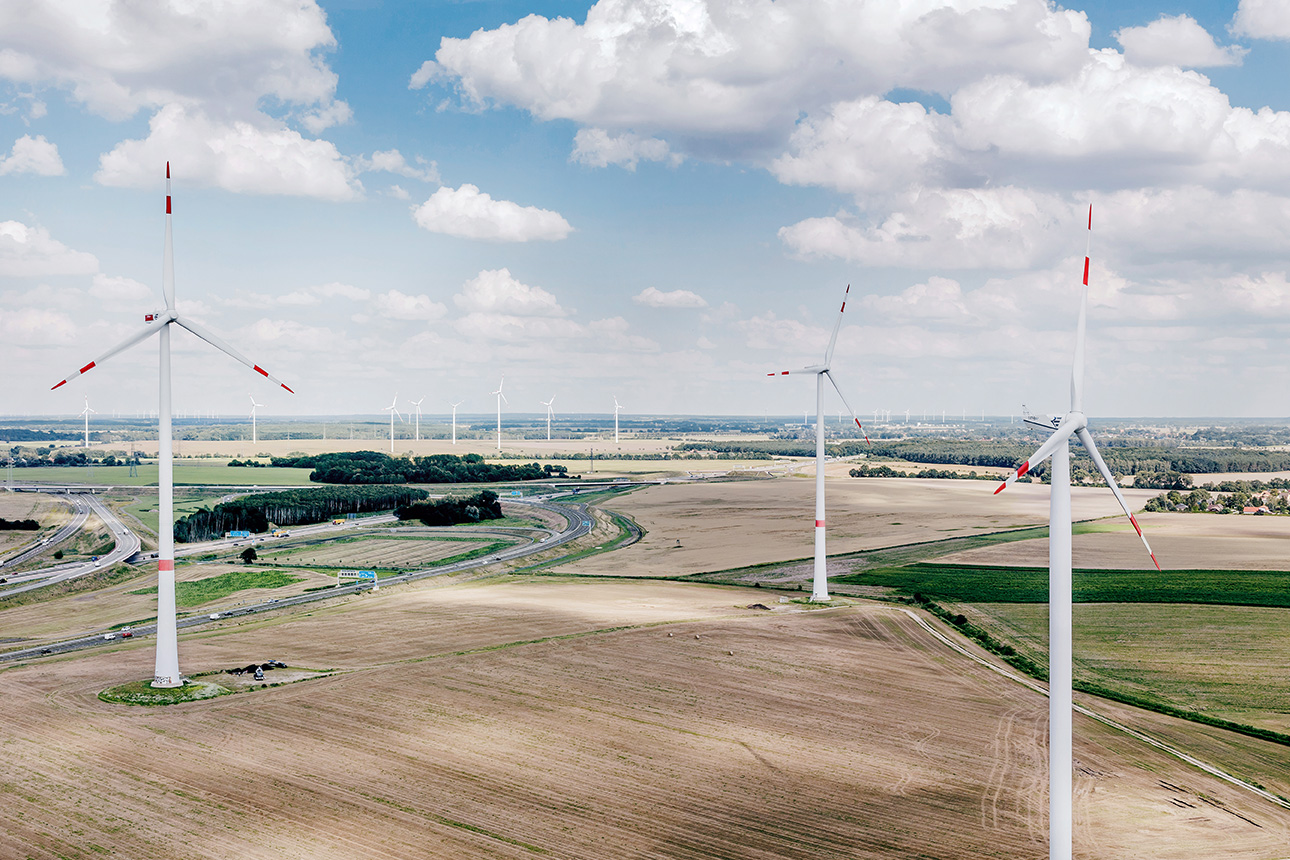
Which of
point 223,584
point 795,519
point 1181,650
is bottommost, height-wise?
point 223,584

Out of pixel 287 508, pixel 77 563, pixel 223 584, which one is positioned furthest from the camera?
pixel 287 508

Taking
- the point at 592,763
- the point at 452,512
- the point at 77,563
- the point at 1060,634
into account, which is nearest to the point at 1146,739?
the point at 1060,634

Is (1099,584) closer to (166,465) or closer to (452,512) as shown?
(166,465)

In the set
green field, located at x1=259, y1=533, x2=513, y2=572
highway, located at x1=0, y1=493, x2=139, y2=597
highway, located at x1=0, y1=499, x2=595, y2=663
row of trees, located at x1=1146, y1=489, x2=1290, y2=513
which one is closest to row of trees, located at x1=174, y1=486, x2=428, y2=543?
highway, located at x1=0, y1=499, x2=595, y2=663

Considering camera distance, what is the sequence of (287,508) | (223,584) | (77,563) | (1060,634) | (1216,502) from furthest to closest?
(287,508) < (1216,502) < (77,563) < (223,584) < (1060,634)

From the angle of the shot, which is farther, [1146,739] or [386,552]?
[386,552]

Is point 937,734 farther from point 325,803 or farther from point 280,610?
point 280,610

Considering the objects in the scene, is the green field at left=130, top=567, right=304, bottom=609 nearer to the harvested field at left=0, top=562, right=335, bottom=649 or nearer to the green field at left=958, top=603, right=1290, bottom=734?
the harvested field at left=0, top=562, right=335, bottom=649
